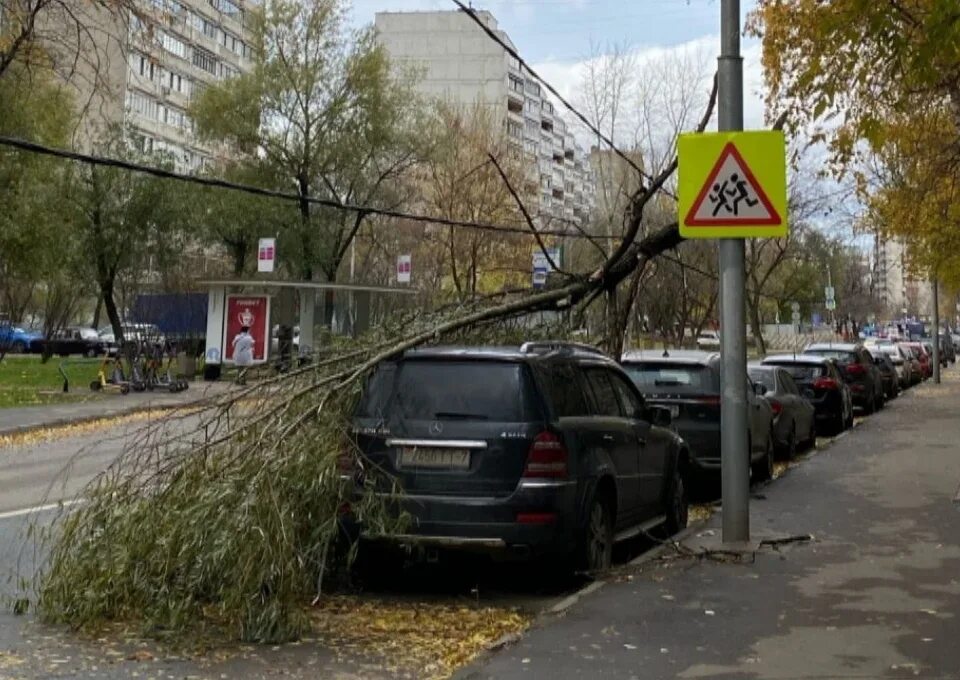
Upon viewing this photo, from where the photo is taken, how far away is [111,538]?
6758 mm

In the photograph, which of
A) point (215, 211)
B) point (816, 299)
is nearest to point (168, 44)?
point (215, 211)

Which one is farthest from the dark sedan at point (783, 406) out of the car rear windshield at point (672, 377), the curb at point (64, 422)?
the curb at point (64, 422)

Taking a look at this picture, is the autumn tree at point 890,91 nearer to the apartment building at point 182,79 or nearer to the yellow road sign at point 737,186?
the yellow road sign at point 737,186

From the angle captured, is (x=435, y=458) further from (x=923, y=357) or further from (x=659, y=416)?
(x=923, y=357)

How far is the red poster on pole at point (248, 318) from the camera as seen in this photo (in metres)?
31.7

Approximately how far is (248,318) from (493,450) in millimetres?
25727

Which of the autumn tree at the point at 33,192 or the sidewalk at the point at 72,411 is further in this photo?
the autumn tree at the point at 33,192

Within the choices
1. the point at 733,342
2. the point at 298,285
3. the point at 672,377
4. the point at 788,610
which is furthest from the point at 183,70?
the point at 788,610

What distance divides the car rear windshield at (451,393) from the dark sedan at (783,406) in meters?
8.69

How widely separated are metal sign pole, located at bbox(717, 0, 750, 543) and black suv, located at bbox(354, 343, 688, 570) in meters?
1.36

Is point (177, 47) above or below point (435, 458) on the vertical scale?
above

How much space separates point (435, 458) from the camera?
7.24 meters

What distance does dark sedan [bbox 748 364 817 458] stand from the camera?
1606 cm

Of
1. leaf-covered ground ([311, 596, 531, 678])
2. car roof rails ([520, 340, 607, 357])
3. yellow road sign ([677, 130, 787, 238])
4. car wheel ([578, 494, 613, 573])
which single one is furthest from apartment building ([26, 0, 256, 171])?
leaf-covered ground ([311, 596, 531, 678])
